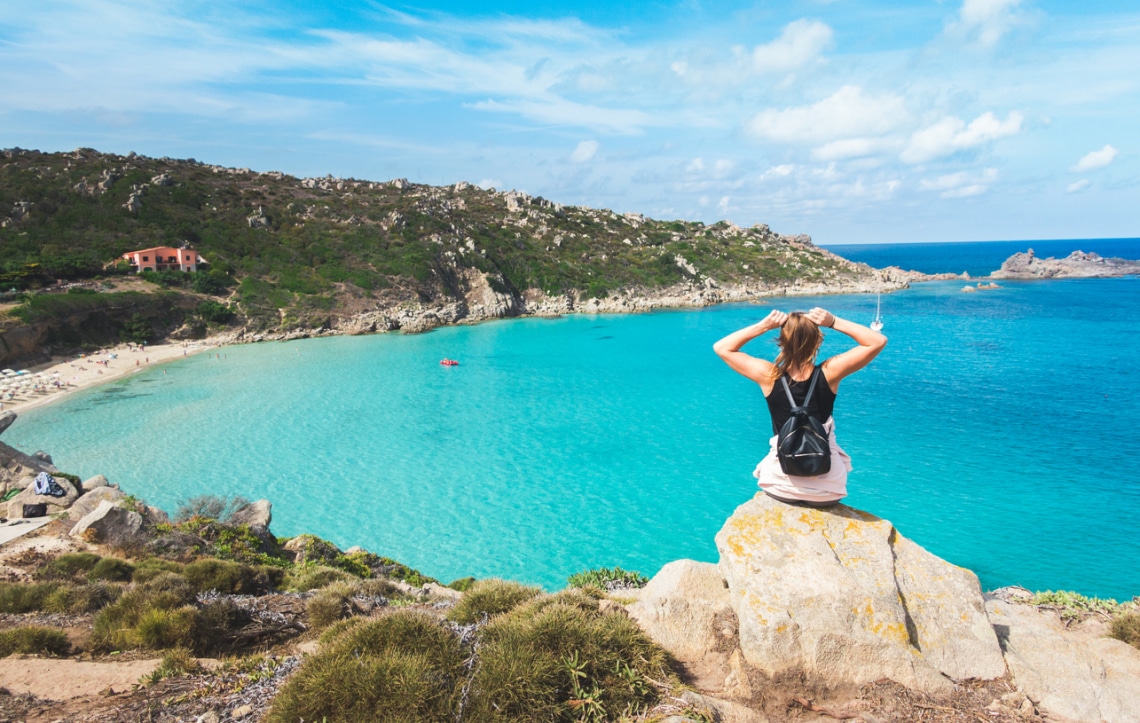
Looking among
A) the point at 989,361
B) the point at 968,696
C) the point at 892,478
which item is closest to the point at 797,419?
the point at 968,696

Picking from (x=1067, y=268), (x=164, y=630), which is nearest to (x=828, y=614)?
(x=164, y=630)

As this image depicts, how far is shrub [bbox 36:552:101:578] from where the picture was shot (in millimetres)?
9922

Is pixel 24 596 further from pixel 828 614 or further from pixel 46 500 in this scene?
pixel 828 614

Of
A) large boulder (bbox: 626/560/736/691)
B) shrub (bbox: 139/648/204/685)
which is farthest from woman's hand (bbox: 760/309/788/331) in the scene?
shrub (bbox: 139/648/204/685)

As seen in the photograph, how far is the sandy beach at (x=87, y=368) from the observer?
33.8m

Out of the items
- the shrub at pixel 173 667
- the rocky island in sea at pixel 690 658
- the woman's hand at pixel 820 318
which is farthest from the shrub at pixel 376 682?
the woman's hand at pixel 820 318

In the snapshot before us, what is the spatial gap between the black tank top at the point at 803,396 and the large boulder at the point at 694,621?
221cm

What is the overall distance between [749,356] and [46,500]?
1733cm

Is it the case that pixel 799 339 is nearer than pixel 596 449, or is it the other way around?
pixel 799 339

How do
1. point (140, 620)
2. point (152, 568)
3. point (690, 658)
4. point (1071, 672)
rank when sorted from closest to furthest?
point (1071, 672) < point (690, 658) < point (140, 620) < point (152, 568)

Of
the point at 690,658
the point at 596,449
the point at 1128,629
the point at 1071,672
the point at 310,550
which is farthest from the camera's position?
the point at 596,449

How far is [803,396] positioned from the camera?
4609 mm

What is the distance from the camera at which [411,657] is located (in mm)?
4809

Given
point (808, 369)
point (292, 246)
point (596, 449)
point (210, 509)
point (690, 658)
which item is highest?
point (292, 246)
